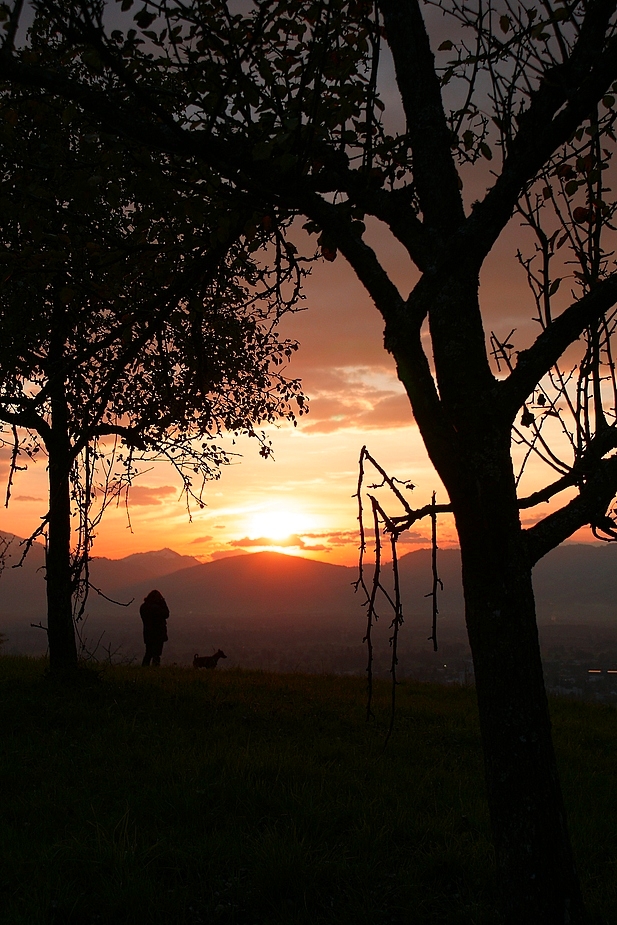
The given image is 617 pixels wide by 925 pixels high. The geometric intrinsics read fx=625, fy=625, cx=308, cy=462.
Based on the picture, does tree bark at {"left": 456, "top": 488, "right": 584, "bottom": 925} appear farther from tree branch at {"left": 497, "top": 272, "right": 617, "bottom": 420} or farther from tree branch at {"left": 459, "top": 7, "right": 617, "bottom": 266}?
tree branch at {"left": 459, "top": 7, "right": 617, "bottom": 266}

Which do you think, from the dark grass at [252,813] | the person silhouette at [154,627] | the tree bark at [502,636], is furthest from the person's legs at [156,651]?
the tree bark at [502,636]

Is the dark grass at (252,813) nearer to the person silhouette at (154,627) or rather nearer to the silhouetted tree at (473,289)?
the silhouetted tree at (473,289)

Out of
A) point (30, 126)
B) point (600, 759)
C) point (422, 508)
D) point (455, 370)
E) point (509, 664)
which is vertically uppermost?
point (30, 126)

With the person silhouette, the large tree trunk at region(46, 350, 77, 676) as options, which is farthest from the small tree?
the person silhouette

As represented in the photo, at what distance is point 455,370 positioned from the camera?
4.19 meters

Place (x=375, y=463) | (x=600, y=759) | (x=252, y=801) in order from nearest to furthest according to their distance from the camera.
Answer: (x=375, y=463) → (x=252, y=801) → (x=600, y=759)

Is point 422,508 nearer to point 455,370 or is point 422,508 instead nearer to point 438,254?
point 455,370

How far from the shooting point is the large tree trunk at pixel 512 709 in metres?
3.73

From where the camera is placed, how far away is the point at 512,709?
3.78 metres

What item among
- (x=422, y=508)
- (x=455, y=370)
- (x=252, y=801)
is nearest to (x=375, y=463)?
(x=422, y=508)

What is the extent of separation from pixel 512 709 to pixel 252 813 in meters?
5.55

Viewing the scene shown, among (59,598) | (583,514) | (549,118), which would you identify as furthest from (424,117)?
(59,598)

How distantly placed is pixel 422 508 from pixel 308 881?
4.85 meters

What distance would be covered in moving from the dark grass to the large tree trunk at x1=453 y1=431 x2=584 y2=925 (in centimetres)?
264
